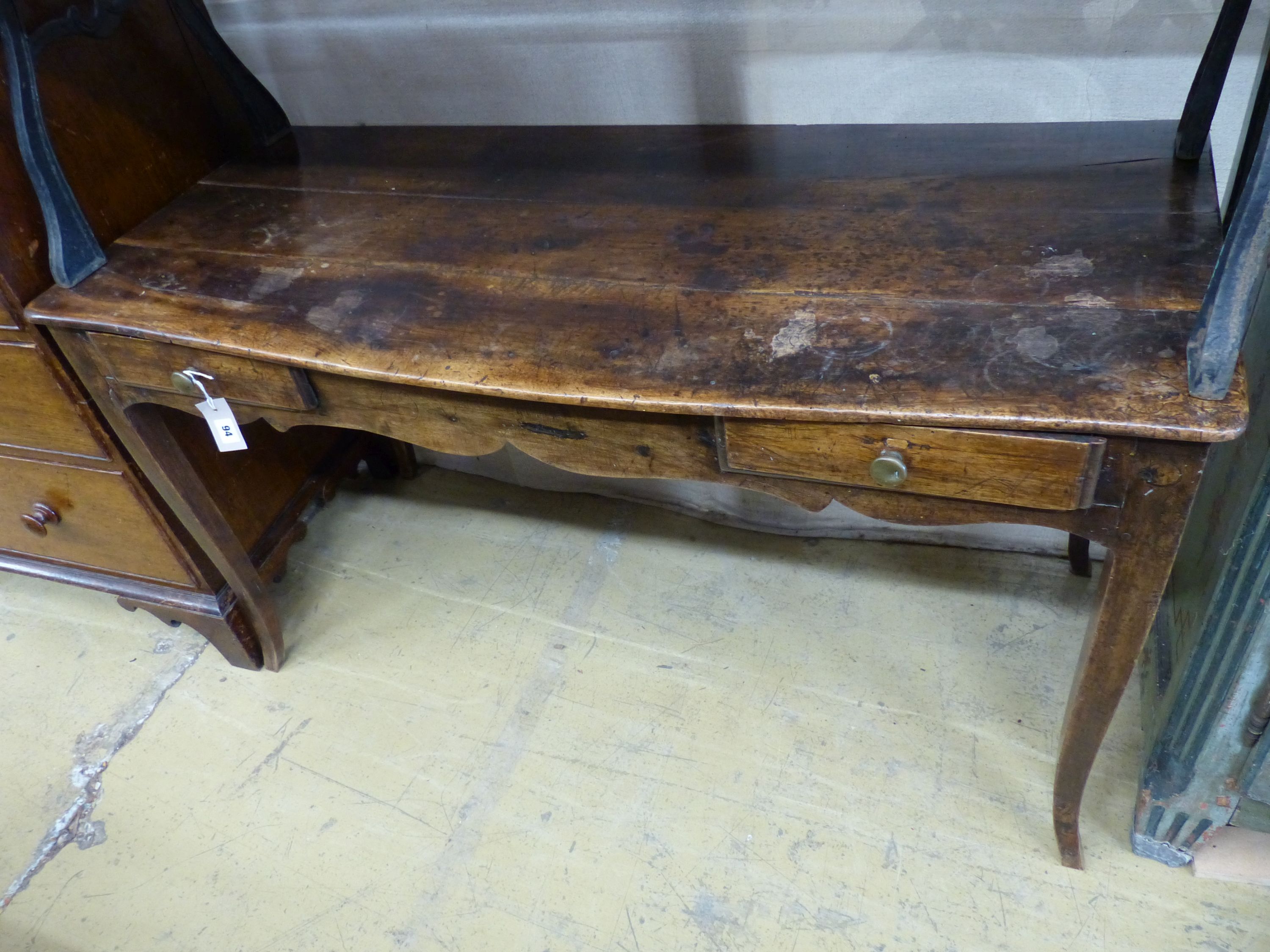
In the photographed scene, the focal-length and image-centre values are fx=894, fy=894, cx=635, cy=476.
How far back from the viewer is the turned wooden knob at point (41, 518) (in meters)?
1.51

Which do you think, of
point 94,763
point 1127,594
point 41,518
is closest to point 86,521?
point 41,518

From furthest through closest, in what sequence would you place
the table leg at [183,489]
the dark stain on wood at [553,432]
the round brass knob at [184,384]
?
the table leg at [183,489]
the round brass knob at [184,384]
the dark stain on wood at [553,432]

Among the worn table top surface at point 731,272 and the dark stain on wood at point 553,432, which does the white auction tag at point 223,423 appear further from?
the dark stain on wood at point 553,432

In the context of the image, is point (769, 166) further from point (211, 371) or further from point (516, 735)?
point (516, 735)

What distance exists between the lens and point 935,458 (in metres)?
0.85

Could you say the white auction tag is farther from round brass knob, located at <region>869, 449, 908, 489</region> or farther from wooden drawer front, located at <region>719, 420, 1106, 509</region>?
round brass knob, located at <region>869, 449, 908, 489</region>

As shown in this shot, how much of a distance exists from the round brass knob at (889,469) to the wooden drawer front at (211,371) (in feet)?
2.21

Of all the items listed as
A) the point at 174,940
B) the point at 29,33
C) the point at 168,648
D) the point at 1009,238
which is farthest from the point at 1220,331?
the point at 168,648

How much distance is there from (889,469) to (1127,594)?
0.94ft

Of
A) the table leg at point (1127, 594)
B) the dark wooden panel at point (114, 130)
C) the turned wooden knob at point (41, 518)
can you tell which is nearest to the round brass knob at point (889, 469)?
the table leg at point (1127, 594)

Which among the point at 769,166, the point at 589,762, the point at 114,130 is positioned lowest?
the point at 589,762

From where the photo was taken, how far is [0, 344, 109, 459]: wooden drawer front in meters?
1.29

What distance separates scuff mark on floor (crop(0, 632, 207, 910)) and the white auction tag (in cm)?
76

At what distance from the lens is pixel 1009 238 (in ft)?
3.32
